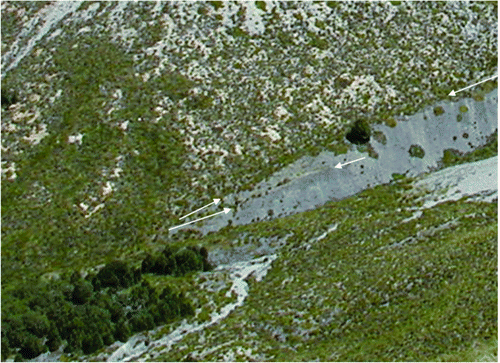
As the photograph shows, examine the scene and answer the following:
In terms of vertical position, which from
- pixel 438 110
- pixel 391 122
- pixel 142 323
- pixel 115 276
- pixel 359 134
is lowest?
pixel 142 323

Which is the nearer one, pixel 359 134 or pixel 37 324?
pixel 37 324

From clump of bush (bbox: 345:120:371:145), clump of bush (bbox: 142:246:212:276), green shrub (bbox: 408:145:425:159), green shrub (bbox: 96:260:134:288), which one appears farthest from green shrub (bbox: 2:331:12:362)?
green shrub (bbox: 408:145:425:159)

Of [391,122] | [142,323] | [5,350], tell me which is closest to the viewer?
[5,350]

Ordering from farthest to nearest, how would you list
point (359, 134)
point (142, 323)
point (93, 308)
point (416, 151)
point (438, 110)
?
point (438, 110)
point (416, 151)
point (359, 134)
point (93, 308)
point (142, 323)

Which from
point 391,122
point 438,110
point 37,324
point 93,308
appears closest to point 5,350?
point 37,324

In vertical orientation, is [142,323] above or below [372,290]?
above

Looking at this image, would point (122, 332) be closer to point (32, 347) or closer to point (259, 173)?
point (32, 347)

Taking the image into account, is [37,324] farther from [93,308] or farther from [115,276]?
[115,276]
